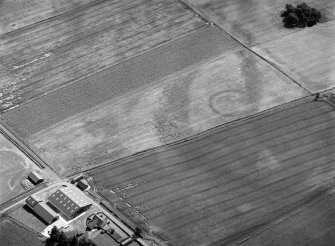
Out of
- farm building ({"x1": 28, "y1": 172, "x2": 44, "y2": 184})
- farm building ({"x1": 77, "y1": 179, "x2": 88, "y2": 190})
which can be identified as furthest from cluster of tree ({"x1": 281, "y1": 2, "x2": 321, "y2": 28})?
farm building ({"x1": 28, "y1": 172, "x2": 44, "y2": 184})

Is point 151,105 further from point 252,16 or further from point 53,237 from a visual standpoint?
point 53,237

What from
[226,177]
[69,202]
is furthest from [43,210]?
[226,177]

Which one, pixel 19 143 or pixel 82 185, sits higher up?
pixel 19 143

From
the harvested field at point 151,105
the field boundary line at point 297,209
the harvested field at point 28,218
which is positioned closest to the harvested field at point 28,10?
the harvested field at point 151,105

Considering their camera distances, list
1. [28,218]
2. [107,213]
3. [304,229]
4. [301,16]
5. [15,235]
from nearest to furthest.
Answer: [15,235], [304,229], [28,218], [107,213], [301,16]

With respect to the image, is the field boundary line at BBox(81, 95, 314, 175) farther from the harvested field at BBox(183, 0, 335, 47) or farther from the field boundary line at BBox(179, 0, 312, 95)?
the harvested field at BBox(183, 0, 335, 47)

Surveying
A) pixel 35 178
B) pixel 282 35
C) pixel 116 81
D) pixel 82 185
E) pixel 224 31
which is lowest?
pixel 82 185
